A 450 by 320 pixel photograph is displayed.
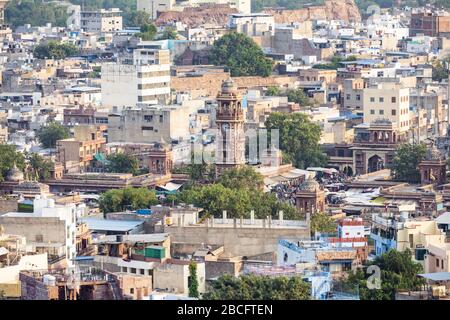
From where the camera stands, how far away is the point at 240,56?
2692 inches

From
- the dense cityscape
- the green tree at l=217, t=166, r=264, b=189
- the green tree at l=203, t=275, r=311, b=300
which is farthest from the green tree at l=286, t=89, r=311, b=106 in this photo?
the green tree at l=203, t=275, r=311, b=300

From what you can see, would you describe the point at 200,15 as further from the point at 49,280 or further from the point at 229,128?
the point at 49,280

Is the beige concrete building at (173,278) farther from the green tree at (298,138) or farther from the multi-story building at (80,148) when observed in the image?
the green tree at (298,138)

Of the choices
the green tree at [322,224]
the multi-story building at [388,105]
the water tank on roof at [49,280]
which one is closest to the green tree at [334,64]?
the multi-story building at [388,105]

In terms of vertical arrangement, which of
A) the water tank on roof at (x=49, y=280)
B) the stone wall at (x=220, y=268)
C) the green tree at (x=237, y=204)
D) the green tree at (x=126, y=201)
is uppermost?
the water tank on roof at (x=49, y=280)

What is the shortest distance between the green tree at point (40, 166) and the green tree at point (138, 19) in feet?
146

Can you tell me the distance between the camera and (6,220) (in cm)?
2678

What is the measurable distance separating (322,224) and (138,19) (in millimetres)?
59304

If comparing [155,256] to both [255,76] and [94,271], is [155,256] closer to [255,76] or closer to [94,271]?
[94,271]

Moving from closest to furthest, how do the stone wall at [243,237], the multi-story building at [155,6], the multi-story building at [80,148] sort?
the stone wall at [243,237] → the multi-story building at [80,148] → the multi-story building at [155,6]

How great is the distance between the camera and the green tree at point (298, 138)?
4403cm

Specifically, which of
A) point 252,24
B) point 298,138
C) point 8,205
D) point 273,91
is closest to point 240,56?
point 252,24

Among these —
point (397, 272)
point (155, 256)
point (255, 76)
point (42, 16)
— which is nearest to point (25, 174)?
point (155, 256)
